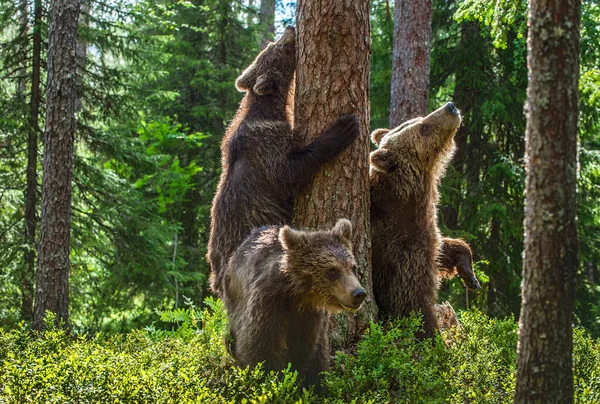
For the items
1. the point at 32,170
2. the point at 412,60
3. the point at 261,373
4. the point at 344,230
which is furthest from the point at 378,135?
the point at 32,170

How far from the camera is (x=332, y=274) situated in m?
4.81

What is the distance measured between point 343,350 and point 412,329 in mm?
699

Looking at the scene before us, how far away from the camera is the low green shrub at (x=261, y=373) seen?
4.23 meters

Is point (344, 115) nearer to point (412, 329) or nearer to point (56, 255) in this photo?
point (412, 329)

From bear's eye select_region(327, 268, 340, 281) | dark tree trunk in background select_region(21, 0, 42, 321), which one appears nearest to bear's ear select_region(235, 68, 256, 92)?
bear's eye select_region(327, 268, 340, 281)

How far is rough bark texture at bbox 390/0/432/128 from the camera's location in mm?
10992

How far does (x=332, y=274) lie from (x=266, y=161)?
1784 mm

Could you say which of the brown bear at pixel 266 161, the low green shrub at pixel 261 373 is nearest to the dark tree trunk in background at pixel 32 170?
the low green shrub at pixel 261 373

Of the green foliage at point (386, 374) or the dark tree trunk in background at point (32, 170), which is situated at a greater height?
the dark tree trunk in background at point (32, 170)

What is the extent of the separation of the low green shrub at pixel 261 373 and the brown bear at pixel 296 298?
0.61ft

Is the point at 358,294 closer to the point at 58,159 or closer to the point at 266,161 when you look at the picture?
the point at 266,161

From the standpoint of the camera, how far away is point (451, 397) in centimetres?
458

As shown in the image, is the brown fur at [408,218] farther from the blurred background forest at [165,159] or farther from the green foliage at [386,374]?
the blurred background forest at [165,159]

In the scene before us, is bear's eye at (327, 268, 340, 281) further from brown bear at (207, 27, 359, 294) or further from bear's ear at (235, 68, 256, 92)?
bear's ear at (235, 68, 256, 92)
